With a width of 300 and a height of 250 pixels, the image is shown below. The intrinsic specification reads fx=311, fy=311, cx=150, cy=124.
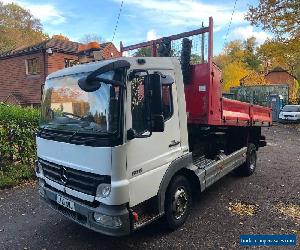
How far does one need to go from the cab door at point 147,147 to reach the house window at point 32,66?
851 inches

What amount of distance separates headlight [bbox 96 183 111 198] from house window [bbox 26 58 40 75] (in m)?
22.1

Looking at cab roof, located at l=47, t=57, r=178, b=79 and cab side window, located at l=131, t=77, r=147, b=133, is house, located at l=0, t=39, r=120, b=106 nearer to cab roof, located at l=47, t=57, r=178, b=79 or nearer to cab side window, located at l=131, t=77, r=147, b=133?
cab roof, located at l=47, t=57, r=178, b=79

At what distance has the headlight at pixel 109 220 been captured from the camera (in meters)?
3.87

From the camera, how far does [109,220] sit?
389 cm

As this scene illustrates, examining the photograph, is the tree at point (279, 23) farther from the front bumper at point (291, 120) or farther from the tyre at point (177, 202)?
the tyre at point (177, 202)

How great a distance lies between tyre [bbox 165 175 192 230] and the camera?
4.74 meters

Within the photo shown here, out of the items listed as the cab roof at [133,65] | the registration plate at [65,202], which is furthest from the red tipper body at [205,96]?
the registration plate at [65,202]

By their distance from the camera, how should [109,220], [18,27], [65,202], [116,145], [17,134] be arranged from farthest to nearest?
[18,27] → [17,134] → [65,202] → [109,220] → [116,145]

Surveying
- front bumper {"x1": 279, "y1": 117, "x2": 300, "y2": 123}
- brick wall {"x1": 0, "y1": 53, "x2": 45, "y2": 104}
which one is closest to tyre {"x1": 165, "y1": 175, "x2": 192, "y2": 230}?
front bumper {"x1": 279, "y1": 117, "x2": 300, "y2": 123}

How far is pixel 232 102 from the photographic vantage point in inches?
255

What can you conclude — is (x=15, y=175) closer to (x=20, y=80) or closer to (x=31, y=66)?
(x=31, y=66)

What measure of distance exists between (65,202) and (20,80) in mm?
23173

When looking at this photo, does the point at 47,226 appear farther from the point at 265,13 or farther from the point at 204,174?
the point at 265,13

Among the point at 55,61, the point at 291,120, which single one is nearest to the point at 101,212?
the point at 55,61
